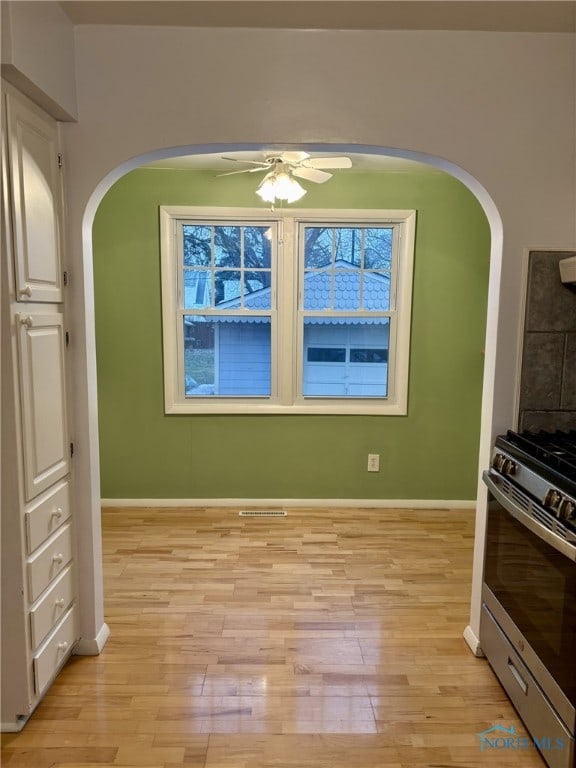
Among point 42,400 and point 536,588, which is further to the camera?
point 42,400

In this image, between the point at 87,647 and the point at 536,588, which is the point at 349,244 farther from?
the point at 87,647

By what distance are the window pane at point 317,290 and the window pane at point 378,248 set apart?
13.1 inches

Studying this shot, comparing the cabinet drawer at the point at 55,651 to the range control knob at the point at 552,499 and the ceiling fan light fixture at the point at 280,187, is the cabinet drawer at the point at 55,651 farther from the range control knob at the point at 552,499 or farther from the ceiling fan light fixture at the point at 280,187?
the ceiling fan light fixture at the point at 280,187

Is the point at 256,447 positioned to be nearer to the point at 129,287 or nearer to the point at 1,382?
the point at 129,287

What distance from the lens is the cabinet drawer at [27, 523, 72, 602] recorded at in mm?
1756

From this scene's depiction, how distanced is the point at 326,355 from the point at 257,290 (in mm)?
741

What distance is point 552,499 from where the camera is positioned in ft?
4.97

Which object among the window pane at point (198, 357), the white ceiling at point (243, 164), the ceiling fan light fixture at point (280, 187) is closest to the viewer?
the ceiling fan light fixture at point (280, 187)

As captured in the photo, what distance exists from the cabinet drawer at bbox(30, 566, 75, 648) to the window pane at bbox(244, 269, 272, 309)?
231 centimetres

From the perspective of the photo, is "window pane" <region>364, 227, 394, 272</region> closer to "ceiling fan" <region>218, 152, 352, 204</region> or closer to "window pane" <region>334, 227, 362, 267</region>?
"window pane" <region>334, 227, 362, 267</region>

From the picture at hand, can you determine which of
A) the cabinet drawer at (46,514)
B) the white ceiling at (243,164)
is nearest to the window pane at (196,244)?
the white ceiling at (243,164)

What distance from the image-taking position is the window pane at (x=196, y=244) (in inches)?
145

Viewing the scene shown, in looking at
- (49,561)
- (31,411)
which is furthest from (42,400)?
(49,561)

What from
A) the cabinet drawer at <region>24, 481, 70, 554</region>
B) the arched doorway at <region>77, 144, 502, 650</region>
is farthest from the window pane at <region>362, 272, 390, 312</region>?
the cabinet drawer at <region>24, 481, 70, 554</region>
